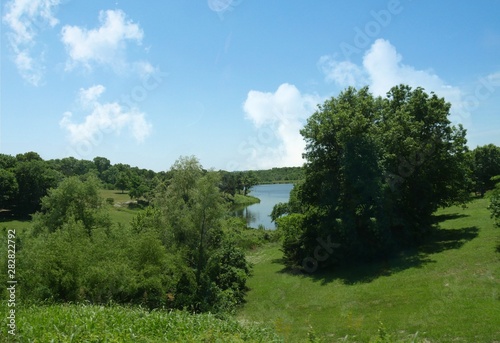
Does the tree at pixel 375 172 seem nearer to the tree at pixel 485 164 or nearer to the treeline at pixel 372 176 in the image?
the treeline at pixel 372 176

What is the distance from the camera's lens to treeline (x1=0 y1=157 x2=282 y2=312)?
63.2 feet

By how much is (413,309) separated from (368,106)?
60.9 ft

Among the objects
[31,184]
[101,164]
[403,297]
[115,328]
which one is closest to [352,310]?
[403,297]

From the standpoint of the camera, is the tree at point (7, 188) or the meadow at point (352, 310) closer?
the meadow at point (352, 310)

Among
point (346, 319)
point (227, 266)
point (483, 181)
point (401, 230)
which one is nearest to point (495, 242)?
point (401, 230)

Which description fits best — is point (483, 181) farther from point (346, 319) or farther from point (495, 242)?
point (346, 319)

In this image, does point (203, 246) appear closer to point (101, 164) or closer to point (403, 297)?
point (403, 297)

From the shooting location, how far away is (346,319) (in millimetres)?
18719

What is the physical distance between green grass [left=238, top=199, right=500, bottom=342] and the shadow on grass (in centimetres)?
8

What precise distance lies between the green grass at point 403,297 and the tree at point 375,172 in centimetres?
261

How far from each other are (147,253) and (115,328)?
37.5ft

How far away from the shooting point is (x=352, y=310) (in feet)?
65.4

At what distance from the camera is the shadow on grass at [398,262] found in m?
25.5

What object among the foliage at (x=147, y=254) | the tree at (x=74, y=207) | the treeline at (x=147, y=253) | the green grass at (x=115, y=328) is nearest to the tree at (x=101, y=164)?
the tree at (x=74, y=207)
